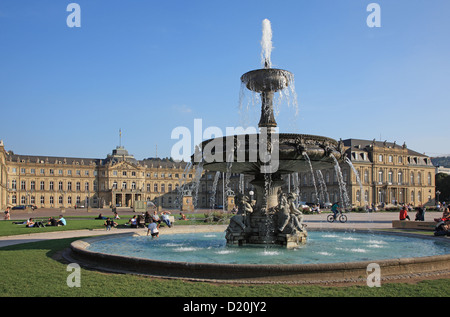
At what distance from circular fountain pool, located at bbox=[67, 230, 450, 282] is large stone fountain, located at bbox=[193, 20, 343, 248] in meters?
0.60

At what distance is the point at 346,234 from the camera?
55.3 feet

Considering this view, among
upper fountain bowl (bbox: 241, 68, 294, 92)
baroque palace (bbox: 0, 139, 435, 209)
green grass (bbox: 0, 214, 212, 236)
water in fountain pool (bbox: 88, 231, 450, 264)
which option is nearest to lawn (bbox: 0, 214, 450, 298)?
water in fountain pool (bbox: 88, 231, 450, 264)

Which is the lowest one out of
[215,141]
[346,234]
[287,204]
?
[346,234]

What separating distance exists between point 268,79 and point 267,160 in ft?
9.12

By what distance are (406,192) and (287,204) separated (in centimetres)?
8401

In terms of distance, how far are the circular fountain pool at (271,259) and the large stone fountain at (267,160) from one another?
1.97 feet

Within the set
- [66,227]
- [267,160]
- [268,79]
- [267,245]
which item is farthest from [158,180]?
[267,160]

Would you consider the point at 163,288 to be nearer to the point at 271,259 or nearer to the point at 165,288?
the point at 165,288

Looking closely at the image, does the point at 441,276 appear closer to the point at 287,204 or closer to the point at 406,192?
the point at 287,204

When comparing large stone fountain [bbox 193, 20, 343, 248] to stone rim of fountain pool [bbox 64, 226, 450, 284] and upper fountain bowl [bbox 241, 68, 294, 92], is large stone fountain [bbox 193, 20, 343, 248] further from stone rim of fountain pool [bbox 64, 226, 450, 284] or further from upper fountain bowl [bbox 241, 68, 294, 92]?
stone rim of fountain pool [bbox 64, 226, 450, 284]

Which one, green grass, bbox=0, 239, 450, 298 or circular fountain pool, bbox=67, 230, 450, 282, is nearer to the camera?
green grass, bbox=0, 239, 450, 298

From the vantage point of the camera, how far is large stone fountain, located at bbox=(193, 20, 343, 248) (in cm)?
1076

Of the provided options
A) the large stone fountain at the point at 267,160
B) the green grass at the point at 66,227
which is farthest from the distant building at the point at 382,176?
the large stone fountain at the point at 267,160
